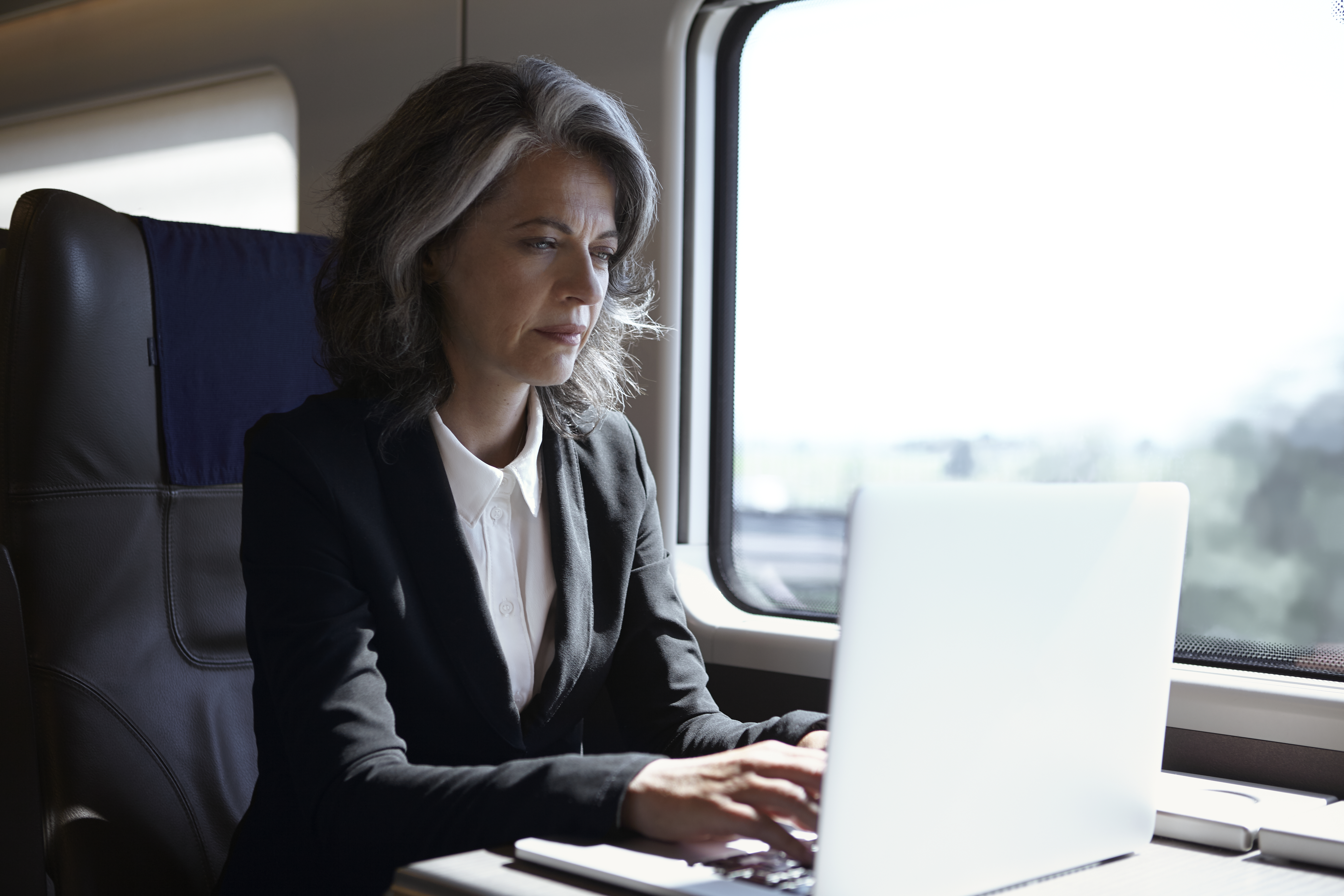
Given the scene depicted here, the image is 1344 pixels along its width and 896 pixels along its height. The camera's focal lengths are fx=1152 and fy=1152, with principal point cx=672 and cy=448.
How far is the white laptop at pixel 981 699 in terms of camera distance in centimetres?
68

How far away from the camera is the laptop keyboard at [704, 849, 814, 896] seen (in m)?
0.75

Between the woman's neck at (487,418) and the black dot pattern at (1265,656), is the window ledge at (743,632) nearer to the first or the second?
the black dot pattern at (1265,656)

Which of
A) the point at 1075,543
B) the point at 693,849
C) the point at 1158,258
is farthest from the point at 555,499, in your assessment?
the point at 1158,258

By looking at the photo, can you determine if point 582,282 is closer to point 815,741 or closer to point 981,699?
point 815,741

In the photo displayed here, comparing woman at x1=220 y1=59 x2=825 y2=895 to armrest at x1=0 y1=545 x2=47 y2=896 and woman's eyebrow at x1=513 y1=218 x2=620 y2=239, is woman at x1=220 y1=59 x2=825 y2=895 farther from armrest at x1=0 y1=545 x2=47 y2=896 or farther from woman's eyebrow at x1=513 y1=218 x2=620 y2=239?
armrest at x1=0 y1=545 x2=47 y2=896

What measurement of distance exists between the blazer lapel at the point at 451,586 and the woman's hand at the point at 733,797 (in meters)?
0.37

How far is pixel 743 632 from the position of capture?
5.95 ft

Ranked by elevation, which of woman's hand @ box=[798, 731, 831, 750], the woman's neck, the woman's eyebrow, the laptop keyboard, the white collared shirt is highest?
the woman's eyebrow

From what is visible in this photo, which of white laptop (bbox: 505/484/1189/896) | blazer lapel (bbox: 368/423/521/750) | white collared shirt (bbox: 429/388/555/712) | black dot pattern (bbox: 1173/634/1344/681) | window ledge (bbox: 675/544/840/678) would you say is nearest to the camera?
white laptop (bbox: 505/484/1189/896)

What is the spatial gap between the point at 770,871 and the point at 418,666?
0.50m

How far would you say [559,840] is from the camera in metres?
0.83

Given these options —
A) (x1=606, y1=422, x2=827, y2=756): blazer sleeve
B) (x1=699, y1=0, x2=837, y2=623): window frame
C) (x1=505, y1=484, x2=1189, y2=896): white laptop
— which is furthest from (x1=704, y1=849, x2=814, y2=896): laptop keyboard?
(x1=699, y1=0, x2=837, y2=623): window frame

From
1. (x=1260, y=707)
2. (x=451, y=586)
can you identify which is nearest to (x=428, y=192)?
(x=451, y=586)

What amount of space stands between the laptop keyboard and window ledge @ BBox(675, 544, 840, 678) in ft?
2.82
